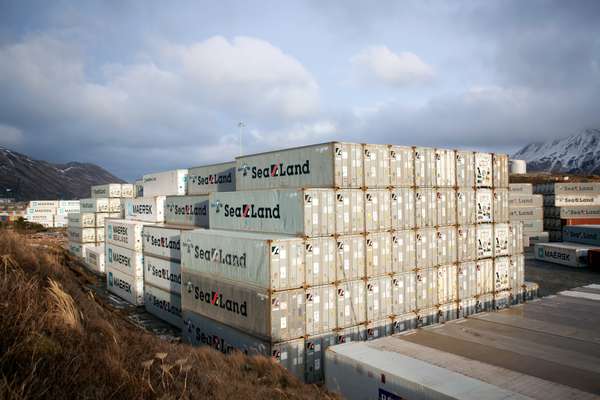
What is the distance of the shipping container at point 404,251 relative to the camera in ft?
58.1

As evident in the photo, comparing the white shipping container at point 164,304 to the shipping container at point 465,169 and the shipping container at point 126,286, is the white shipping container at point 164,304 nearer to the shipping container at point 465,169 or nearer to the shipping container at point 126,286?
the shipping container at point 126,286

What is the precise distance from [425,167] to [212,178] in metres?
14.3

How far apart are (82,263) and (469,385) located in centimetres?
4520

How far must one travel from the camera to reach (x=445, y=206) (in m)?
19.8

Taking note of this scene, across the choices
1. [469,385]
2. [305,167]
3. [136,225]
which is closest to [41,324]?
[469,385]

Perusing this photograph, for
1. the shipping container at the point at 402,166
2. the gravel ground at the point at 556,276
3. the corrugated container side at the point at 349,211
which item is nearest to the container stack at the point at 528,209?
A: the gravel ground at the point at 556,276

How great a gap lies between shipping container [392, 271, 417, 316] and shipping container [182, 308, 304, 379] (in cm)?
512

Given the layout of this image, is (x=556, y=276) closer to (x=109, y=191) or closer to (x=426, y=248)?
(x=426, y=248)

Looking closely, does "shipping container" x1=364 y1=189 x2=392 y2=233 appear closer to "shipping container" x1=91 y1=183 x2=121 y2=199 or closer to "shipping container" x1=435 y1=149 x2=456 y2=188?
"shipping container" x1=435 y1=149 x2=456 y2=188

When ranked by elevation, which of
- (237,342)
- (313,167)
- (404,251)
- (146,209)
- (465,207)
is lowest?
(237,342)

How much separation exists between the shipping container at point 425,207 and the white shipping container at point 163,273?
13.7m

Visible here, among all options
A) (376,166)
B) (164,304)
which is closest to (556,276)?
(376,166)

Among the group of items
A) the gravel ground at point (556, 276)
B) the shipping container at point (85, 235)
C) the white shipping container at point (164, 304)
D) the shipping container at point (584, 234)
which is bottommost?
the gravel ground at point (556, 276)

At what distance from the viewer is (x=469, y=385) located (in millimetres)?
9836
